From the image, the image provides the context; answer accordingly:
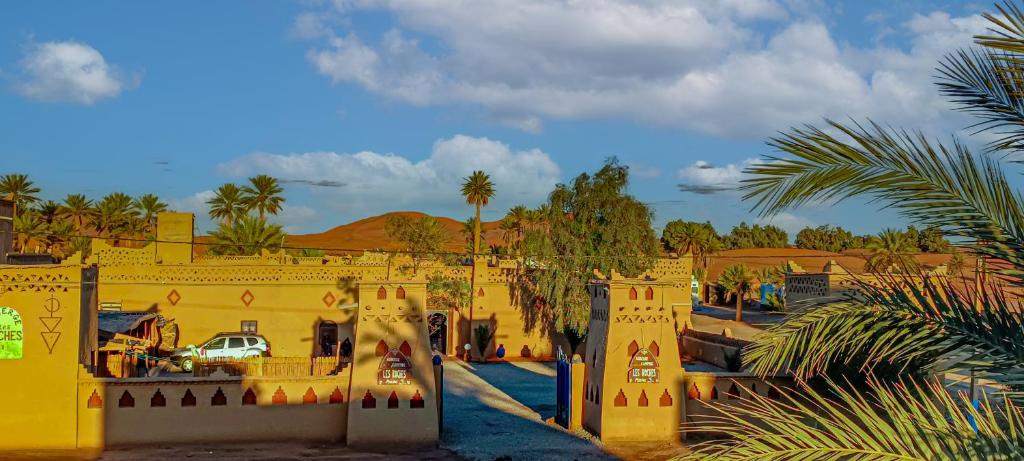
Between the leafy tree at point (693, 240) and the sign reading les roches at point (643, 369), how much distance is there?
5365 centimetres

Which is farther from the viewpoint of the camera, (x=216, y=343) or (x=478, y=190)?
(x=478, y=190)

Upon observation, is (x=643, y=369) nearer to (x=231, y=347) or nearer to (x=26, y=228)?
(x=231, y=347)

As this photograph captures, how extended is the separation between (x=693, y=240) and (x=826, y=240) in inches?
1561

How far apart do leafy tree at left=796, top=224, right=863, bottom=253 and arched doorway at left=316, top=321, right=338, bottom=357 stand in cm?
7762

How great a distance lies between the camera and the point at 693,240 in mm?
71750

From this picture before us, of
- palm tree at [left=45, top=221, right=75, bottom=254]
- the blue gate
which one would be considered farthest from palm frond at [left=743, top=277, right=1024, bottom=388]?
palm tree at [left=45, top=221, right=75, bottom=254]

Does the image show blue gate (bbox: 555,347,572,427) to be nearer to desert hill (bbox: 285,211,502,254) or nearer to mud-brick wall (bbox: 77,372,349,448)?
mud-brick wall (bbox: 77,372,349,448)

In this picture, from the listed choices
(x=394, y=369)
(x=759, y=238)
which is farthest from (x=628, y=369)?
(x=759, y=238)

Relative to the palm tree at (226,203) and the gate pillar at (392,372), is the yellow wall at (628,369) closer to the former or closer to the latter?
the gate pillar at (392,372)

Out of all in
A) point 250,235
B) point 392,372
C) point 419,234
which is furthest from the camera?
point 419,234

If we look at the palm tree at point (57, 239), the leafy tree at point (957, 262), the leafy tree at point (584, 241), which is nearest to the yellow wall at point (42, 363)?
the leafy tree at point (957, 262)

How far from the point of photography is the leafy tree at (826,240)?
3927 inches

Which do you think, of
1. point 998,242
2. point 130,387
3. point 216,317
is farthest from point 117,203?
point 998,242

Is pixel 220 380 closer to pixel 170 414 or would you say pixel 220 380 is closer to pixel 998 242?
pixel 170 414
